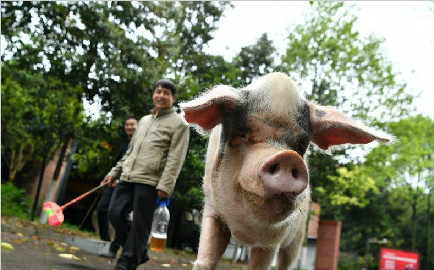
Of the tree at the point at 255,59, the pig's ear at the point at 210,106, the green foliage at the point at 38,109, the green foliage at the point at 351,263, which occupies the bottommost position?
the green foliage at the point at 351,263

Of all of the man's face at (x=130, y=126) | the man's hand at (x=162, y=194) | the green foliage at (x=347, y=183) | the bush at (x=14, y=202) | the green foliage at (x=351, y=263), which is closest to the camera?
the man's hand at (x=162, y=194)

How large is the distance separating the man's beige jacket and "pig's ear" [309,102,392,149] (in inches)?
80.4

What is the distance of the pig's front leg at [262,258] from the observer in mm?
3297

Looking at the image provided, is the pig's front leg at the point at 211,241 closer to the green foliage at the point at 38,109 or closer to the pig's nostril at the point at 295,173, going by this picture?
the pig's nostril at the point at 295,173

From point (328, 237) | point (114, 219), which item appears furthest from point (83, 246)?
point (328, 237)

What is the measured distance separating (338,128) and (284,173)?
34.0 inches

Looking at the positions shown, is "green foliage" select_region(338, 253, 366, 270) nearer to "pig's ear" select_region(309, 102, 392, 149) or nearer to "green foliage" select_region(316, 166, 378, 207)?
"green foliage" select_region(316, 166, 378, 207)

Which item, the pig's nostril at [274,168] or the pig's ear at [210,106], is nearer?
the pig's nostril at [274,168]

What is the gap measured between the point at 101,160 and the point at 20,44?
4523 millimetres

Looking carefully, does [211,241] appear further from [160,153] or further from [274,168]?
[160,153]

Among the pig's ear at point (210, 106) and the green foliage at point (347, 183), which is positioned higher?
the green foliage at point (347, 183)

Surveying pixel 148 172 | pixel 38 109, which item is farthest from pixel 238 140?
pixel 38 109

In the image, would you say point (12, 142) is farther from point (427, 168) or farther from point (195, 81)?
point (427, 168)

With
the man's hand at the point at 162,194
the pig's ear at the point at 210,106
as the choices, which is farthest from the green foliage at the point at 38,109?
→ the pig's ear at the point at 210,106
